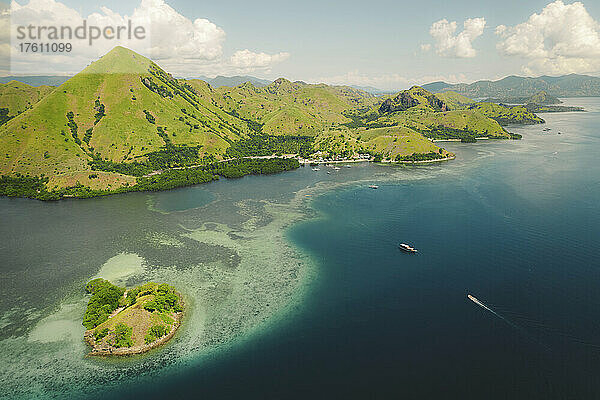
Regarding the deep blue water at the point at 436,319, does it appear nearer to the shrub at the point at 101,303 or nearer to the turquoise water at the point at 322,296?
the turquoise water at the point at 322,296

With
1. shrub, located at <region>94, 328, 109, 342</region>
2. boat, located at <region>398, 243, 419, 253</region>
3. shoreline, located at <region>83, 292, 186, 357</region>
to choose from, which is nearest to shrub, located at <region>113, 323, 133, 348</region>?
shoreline, located at <region>83, 292, 186, 357</region>

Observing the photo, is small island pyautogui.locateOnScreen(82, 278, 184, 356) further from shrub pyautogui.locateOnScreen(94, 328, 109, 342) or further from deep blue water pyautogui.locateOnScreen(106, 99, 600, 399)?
deep blue water pyautogui.locateOnScreen(106, 99, 600, 399)

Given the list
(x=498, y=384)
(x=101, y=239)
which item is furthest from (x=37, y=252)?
(x=498, y=384)

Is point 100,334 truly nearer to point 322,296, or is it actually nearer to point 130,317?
point 130,317

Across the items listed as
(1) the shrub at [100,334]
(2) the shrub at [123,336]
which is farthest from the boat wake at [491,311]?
(1) the shrub at [100,334]

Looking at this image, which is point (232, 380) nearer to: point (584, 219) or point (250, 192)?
point (250, 192)
